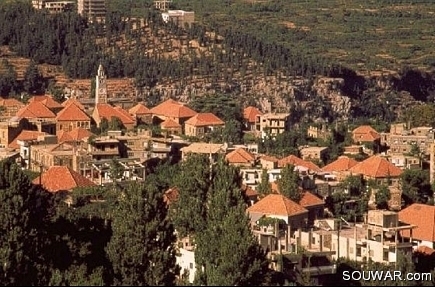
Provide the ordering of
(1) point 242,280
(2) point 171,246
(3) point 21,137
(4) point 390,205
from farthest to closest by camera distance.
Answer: (3) point 21,137 → (4) point 390,205 → (2) point 171,246 → (1) point 242,280

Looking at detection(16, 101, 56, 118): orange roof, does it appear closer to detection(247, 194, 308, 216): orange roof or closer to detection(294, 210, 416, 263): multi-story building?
detection(247, 194, 308, 216): orange roof

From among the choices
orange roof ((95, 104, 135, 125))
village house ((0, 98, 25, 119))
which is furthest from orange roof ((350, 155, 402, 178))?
village house ((0, 98, 25, 119))

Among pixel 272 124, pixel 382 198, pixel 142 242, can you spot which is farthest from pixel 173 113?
pixel 142 242

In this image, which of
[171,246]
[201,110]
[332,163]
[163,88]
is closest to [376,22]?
[163,88]

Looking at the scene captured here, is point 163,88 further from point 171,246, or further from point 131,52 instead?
point 171,246

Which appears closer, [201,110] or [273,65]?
[201,110]

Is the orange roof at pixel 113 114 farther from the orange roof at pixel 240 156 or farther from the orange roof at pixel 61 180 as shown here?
the orange roof at pixel 61 180

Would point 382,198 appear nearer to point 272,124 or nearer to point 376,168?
point 376,168
